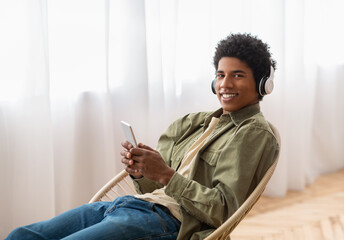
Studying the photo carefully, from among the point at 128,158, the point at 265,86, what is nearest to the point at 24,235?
the point at 128,158

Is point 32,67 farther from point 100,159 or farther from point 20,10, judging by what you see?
point 100,159

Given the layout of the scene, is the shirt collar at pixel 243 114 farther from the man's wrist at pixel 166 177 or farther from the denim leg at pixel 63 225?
the denim leg at pixel 63 225

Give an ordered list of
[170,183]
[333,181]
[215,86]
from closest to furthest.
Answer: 1. [170,183]
2. [215,86]
3. [333,181]

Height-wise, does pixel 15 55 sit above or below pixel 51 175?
above

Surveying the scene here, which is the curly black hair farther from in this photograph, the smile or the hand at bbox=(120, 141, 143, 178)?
the hand at bbox=(120, 141, 143, 178)

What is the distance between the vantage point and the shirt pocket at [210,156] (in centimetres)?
148

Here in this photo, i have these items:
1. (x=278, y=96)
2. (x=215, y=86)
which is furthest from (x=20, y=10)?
(x=278, y=96)

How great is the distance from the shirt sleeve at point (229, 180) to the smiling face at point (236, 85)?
15 centimetres

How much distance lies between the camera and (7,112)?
204 centimetres

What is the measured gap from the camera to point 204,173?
4.94ft

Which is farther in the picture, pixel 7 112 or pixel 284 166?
pixel 284 166

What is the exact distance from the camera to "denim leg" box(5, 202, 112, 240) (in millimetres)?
1414

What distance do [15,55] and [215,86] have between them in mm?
935

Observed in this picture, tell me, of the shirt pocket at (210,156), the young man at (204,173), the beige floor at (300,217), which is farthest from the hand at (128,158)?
the beige floor at (300,217)
